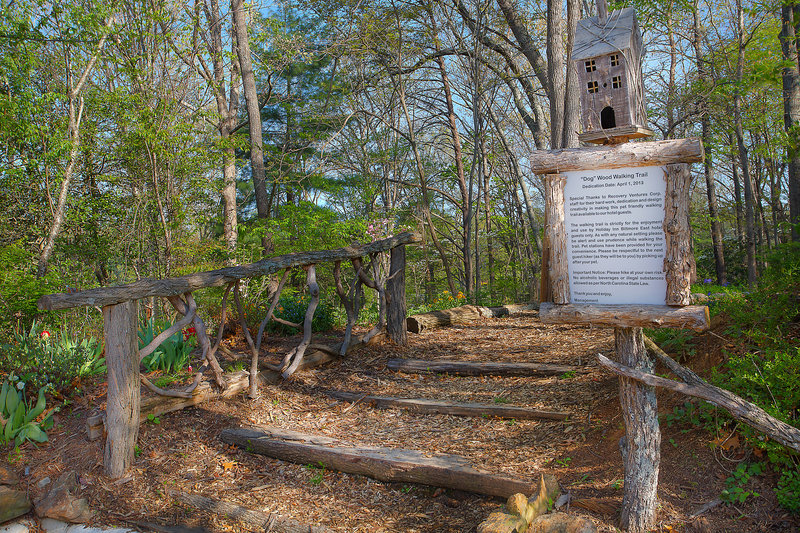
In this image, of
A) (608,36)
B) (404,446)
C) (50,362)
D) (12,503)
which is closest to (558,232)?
(608,36)

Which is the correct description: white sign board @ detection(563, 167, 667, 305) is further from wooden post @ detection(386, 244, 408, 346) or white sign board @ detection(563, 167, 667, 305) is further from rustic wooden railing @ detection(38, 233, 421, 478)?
wooden post @ detection(386, 244, 408, 346)

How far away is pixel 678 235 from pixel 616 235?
29 centimetres

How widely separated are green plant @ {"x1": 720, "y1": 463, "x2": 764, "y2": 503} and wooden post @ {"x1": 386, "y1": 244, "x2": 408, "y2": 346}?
453cm

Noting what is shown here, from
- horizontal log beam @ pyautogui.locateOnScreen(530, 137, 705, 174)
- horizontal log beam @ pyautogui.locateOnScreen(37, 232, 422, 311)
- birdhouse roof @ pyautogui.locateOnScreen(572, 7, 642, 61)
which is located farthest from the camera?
horizontal log beam @ pyautogui.locateOnScreen(37, 232, 422, 311)

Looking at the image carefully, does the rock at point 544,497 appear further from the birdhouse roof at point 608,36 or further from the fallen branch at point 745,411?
the birdhouse roof at point 608,36

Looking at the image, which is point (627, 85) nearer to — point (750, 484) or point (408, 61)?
point (750, 484)

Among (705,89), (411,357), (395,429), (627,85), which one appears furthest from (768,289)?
(705,89)

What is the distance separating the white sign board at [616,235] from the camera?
259cm

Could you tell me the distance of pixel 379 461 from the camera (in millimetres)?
3775

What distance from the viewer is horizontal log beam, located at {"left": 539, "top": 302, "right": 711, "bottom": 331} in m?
2.52

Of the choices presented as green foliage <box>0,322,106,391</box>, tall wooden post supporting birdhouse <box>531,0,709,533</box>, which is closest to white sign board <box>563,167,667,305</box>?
tall wooden post supporting birdhouse <box>531,0,709,533</box>

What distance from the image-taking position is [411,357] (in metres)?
6.59

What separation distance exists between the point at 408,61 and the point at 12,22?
867 centimetres

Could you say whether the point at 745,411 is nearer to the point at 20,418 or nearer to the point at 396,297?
the point at 396,297
